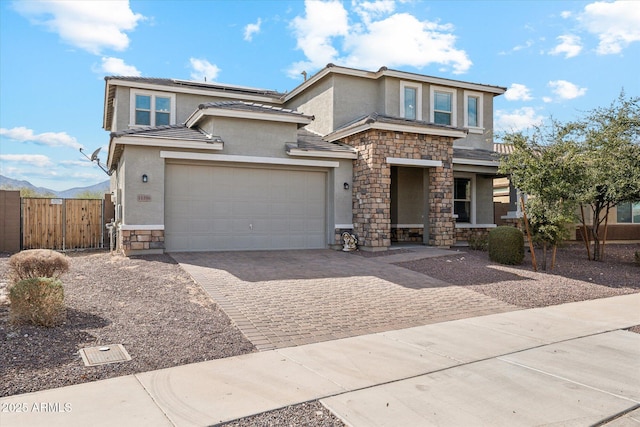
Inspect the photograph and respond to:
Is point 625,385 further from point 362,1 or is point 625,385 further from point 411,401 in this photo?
point 362,1

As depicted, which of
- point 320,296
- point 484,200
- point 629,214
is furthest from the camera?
point 629,214

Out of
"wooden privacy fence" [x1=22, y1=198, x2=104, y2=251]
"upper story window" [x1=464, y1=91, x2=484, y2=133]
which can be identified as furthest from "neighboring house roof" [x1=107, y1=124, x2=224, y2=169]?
"upper story window" [x1=464, y1=91, x2=484, y2=133]

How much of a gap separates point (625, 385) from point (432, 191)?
1068cm

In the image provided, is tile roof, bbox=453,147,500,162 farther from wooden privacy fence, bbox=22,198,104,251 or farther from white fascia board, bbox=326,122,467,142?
wooden privacy fence, bbox=22,198,104,251

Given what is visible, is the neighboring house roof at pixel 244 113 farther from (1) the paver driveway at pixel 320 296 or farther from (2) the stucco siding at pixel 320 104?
(1) the paver driveway at pixel 320 296

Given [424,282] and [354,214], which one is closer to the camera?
[424,282]

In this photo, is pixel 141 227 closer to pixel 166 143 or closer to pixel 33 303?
pixel 166 143

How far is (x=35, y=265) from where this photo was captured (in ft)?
23.9

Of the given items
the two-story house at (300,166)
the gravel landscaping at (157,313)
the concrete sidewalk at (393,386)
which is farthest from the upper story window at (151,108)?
the concrete sidewalk at (393,386)

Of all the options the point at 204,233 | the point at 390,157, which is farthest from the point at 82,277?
the point at 390,157

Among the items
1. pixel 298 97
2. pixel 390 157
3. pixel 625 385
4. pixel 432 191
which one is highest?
pixel 298 97

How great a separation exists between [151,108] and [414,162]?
10358 millimetres

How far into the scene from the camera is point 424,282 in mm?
10117

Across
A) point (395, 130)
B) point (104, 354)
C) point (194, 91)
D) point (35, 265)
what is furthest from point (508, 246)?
point (194, 91)
